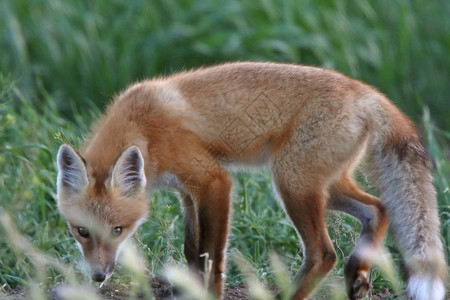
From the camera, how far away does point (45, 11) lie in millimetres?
8422

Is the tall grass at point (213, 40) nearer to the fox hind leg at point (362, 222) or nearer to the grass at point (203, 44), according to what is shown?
the grass at point (203, 44)

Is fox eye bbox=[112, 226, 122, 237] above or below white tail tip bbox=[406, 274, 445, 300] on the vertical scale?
above

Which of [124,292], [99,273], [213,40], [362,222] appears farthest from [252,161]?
[213,40]

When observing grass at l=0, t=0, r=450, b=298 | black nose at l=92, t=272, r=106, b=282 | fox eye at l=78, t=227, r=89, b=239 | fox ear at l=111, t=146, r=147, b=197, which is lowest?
grass at l=0, t=0, r=450, b=298

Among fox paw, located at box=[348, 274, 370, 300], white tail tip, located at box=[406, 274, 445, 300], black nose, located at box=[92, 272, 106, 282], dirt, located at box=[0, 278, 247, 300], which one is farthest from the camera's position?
fox paw, located at box=[348, 274, 370, 300]

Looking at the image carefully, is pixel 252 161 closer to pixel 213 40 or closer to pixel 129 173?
pixel 129 173

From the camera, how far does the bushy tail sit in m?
3.75

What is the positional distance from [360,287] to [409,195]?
0.65 metres

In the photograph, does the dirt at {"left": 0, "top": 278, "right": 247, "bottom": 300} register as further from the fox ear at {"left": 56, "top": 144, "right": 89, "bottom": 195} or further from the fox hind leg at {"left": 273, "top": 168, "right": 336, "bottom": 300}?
the fox ear at {"left": 56, "top": 144, "right": 89, "bottom": 195}

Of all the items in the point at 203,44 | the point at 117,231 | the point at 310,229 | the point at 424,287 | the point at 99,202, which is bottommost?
the point at 203,44

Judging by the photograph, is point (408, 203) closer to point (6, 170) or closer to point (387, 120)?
point (387, 120)

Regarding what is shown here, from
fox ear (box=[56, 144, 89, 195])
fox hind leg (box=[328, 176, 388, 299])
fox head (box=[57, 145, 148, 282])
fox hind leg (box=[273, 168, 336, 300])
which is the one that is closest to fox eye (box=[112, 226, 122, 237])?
fox head (box=[57, 145, 148, 282])

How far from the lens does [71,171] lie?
166 inches

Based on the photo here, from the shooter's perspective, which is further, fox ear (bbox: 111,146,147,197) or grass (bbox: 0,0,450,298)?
grass (bbox: 0,0,450,298)
